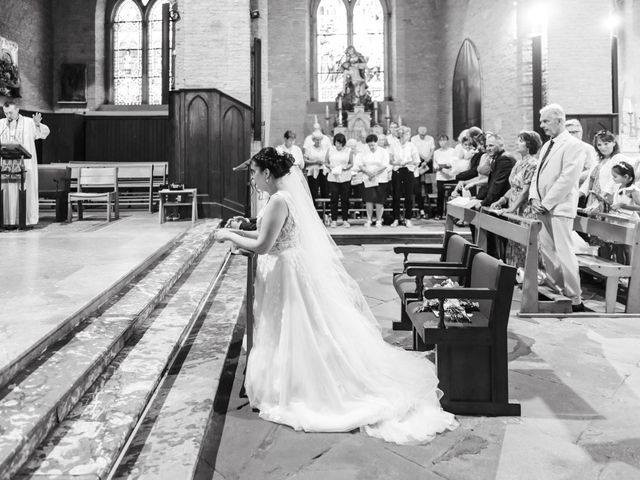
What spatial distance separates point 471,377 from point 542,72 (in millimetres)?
9035

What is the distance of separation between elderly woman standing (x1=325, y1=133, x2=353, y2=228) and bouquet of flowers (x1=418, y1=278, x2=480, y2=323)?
6474 mm

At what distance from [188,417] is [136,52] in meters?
15.1

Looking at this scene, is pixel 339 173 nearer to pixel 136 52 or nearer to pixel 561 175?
pixel 561 175

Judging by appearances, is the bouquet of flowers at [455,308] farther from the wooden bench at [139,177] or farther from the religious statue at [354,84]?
the religious statue at [354,84]

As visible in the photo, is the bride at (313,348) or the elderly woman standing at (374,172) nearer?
the bride at (313,348)

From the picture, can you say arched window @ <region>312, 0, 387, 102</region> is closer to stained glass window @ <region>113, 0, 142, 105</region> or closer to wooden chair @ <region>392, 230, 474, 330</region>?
stained glass window @ <region>113, 0, 142, 105</region>

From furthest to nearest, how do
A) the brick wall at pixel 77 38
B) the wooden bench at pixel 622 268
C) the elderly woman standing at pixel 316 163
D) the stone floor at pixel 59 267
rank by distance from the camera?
the brick wall at pixel 77 38, the elderly woman standing at pixel 316 163, the wooden bench at pixel 622 268, the stone floor at pixel 59 267

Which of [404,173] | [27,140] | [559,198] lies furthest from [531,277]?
[27,140]

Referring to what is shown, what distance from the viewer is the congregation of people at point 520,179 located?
493 cm

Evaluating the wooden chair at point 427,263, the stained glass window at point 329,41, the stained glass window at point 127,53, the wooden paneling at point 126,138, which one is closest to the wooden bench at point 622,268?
the wooden chair at point 427,263

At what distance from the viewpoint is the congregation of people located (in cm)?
493

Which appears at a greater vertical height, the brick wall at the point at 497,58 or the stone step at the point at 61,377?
the brick wall at the point at 497,58

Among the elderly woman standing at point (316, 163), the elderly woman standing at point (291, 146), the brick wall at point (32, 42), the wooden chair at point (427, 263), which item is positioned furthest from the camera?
the brick wall at point (32, 42)

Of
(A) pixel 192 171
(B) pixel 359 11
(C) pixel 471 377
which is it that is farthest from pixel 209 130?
(B) pixel 359 11
